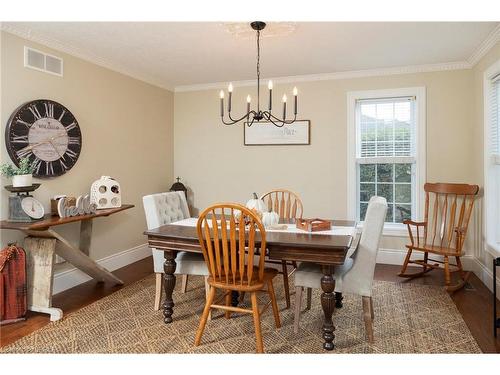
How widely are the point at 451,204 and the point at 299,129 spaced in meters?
2.02

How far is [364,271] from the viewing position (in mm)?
2402

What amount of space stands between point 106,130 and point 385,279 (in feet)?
11.4

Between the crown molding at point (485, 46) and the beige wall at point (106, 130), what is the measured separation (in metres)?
3.79

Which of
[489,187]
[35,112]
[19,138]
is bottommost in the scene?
[489,187]

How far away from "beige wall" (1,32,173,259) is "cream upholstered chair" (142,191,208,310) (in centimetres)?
106

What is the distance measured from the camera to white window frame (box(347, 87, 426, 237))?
4227mm

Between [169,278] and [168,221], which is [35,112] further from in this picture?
[169,278]

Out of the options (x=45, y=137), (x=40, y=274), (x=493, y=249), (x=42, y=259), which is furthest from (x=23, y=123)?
(x=493, y=249)

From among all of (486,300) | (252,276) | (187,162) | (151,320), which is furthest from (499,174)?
(187,162)

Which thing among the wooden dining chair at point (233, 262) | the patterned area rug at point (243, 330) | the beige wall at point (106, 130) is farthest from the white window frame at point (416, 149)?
the beige wall at point (106, 130)

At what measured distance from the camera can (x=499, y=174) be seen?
3477 mm

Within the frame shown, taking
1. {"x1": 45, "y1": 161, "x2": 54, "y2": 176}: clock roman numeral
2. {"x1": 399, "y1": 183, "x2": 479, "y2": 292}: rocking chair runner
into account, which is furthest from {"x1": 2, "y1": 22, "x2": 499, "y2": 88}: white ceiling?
{"x1": 399, "y1": 183, "x2": 479, "y2": 292}: rocking chair runner

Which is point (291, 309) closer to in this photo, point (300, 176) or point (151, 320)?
point (151, 320)

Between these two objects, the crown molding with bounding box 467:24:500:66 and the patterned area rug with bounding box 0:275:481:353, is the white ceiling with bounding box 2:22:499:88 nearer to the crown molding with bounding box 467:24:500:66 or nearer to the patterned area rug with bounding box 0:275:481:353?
the crown molding with bounding box 467:24:500:66
